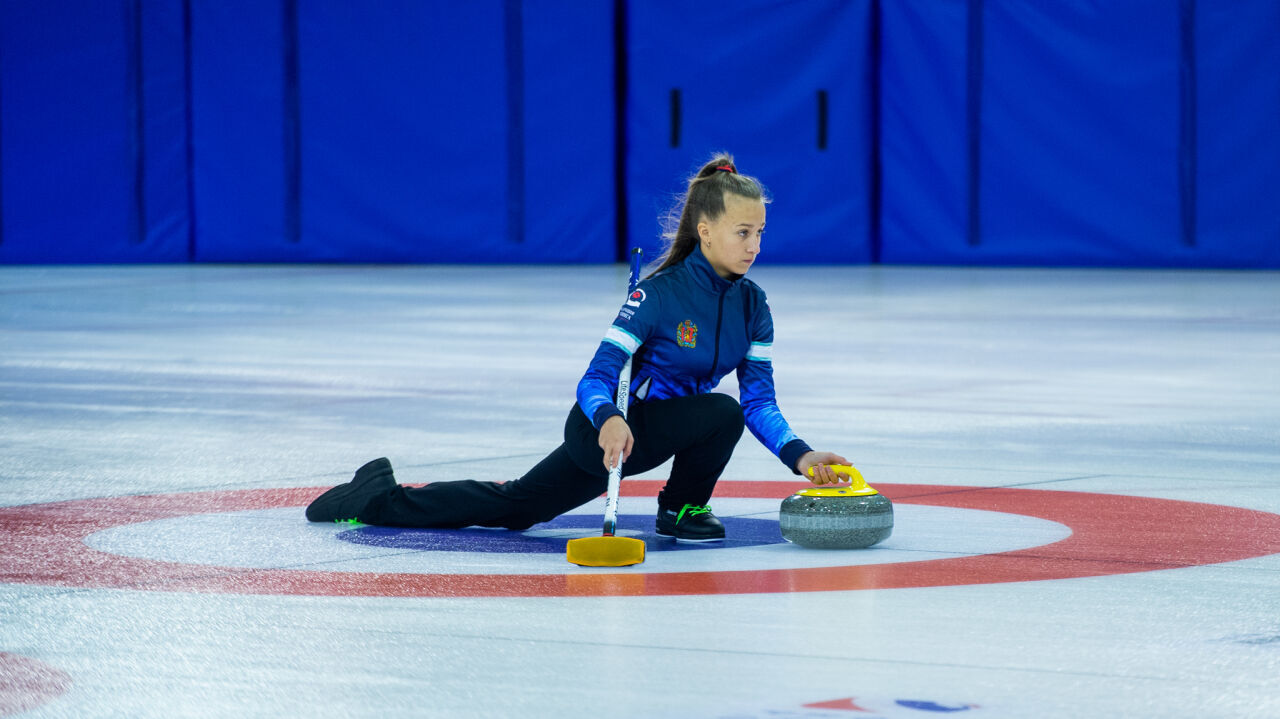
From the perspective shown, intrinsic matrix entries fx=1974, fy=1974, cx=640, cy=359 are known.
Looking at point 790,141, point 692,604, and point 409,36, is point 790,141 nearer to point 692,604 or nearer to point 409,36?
point 409,36

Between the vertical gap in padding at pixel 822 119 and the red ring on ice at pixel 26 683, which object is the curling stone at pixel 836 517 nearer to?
the red ring on ice at pixel 26 683

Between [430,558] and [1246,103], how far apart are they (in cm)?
1707

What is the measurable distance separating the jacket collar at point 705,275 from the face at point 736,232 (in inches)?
1.9

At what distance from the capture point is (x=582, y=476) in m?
5.48

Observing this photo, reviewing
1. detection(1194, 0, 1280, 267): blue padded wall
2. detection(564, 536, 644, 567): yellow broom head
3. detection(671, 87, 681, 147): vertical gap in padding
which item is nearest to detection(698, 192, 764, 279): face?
detection(564, 536, 644, 567): yellow broom head

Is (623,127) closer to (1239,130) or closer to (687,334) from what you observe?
(1239,130)

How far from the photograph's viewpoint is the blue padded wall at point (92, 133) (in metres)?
25.1

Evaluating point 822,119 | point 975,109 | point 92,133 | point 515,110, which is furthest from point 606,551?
point 92,133

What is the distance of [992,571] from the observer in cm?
484

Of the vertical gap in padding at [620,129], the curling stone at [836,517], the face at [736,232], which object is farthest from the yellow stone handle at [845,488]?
the vertical gap in padding at [620,129]

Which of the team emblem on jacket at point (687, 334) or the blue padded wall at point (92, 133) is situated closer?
the team emblem on jacket at point (687, 334)

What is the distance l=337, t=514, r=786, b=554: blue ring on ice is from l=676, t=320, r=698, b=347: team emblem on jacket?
55cm

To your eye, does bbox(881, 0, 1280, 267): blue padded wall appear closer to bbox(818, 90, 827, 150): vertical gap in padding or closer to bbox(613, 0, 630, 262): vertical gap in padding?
bbox(818, 90, 827, 150): vertical gap in padding

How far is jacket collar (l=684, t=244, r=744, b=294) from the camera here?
539 centimetres
